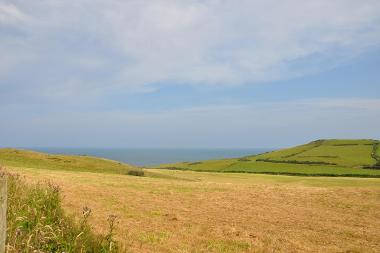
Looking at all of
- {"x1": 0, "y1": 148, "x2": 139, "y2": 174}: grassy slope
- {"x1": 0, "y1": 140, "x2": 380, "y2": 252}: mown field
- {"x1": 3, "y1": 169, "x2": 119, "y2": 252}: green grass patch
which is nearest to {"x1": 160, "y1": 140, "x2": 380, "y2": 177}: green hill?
{"x1": 0, "y1": 148, "x2": 139, "y2": 174}: grassy slope

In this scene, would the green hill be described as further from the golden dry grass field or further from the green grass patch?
the green grass patch

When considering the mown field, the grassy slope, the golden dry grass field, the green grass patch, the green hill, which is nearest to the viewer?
the green grass patch

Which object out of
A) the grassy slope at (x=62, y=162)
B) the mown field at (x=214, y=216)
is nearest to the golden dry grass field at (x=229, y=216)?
the mown field at (x=214, y=216)

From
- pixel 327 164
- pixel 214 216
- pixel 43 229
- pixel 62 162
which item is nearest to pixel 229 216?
pixel 214 216

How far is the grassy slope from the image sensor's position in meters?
44.8

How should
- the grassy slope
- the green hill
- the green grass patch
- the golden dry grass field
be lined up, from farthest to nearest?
the green hill < the grassy slope < the golden dry grass field < the green grass patch

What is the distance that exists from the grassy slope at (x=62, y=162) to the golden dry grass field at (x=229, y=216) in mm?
13651

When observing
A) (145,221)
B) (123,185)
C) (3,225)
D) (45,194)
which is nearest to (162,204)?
(145,221)

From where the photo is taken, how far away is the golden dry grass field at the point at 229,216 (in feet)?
54.3

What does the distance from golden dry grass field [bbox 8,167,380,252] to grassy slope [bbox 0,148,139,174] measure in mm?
13651

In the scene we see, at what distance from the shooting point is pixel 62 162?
46.8 meters

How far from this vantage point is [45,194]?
1330 centimetres

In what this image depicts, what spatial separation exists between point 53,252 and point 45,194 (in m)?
3.73

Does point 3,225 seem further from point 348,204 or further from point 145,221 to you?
point 348,204
